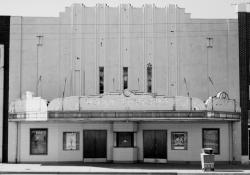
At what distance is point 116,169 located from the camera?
27062mm

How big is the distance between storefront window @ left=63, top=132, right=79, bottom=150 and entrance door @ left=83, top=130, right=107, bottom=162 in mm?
490

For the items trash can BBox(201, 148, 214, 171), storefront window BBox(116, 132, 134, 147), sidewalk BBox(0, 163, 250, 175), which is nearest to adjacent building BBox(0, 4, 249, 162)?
storefront window BBox(116, 132, 134, 147)

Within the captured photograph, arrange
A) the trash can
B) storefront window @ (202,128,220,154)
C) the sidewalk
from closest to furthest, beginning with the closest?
1. the sidewalk
2. the trash can
3. storefront window @ (202,128,220,154)

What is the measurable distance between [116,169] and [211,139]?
24.4ft

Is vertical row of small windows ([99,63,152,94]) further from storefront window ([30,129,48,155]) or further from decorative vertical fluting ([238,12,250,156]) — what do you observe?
decorative vertical fluting ([238,12,250,156])

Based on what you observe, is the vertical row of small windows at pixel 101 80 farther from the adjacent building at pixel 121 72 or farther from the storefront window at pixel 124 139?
the storefront window at pixel 124 139

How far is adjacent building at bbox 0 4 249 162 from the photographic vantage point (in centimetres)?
3145

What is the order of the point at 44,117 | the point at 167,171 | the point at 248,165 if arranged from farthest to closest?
the point at 248,165 → the point at 44,117 → the point at 167,171

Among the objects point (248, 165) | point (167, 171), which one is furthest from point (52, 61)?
point (248, 165)

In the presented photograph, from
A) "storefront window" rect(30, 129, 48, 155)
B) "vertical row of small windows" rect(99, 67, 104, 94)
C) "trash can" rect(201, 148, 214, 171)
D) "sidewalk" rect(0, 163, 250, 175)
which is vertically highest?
"vertical row of small windows" rect(99, 67, 104, 94)

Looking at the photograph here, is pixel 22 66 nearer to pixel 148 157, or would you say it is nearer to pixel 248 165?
pixel 148 157

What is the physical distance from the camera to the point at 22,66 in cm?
3156

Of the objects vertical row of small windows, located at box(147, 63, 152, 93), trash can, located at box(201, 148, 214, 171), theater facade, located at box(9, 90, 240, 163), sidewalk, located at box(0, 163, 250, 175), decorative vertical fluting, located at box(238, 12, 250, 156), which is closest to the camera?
sidewalk, located at box(0, 163, 250, 175)

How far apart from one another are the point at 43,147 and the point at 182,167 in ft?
28.5
